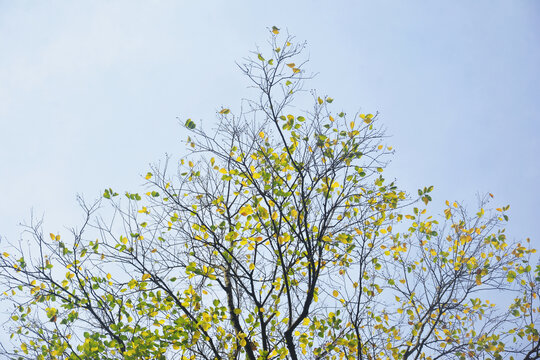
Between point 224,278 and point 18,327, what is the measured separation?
405 cm

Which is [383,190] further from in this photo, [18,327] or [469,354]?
[18,327]


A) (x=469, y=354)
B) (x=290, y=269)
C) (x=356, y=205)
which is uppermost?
(x=356, y=205)

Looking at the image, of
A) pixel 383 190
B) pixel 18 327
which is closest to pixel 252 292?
pixel 383 190

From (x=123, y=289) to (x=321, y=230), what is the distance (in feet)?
10.5

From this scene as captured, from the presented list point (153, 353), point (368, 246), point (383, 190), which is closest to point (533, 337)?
point (368, 246)

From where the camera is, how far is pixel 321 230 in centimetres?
587

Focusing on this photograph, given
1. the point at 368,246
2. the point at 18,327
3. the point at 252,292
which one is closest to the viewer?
the point at 252,292

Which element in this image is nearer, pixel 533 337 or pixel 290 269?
pixel 290 269

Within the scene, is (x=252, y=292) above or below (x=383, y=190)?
below

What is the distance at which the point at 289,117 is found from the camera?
564cm

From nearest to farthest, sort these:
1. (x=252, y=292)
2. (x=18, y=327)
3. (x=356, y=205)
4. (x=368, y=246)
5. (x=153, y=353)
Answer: (x=153, y=353), (x=252, y=292), (x=356, y=205), (x=368, y=246), (x=18, y=327)

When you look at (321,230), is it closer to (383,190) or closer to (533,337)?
(383,190)

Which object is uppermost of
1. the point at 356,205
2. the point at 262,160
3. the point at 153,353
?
the point at 262,160

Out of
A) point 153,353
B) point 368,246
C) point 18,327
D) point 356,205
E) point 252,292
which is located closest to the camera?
point 153,353
